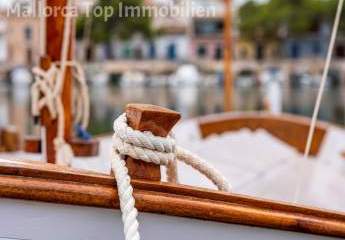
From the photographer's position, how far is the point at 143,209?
5.26 ft

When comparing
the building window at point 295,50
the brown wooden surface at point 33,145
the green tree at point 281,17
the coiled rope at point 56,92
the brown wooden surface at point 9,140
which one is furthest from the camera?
the building window at point 295,50

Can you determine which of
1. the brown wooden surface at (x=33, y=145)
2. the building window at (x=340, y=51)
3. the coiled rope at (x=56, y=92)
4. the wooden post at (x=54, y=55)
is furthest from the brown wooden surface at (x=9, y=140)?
the building window at (x=340, y=51)

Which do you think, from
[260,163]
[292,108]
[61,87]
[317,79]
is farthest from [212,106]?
[61,87]

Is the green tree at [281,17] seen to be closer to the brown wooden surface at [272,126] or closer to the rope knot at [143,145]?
the brown wooden surface at [272,126]

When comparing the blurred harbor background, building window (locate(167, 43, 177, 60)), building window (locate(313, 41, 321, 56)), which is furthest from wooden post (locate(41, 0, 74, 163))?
building window (locate(313, 41, 321, 56))

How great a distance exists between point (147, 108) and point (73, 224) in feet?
1.06

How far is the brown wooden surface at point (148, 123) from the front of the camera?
1.59 meters

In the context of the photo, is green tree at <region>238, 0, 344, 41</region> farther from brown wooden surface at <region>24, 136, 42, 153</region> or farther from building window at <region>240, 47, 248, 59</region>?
brown wooden surface at <region>24, 136, 42, 153</region>

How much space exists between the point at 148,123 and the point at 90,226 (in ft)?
0.92

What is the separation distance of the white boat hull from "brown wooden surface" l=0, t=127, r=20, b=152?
11.7 ft

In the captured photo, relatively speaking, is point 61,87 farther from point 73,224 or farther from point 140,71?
point 140,71

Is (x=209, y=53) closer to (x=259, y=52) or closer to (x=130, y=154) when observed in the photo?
(x=259, y=52)

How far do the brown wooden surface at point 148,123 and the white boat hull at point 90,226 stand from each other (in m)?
0.10

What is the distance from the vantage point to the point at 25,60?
48.2 meters
